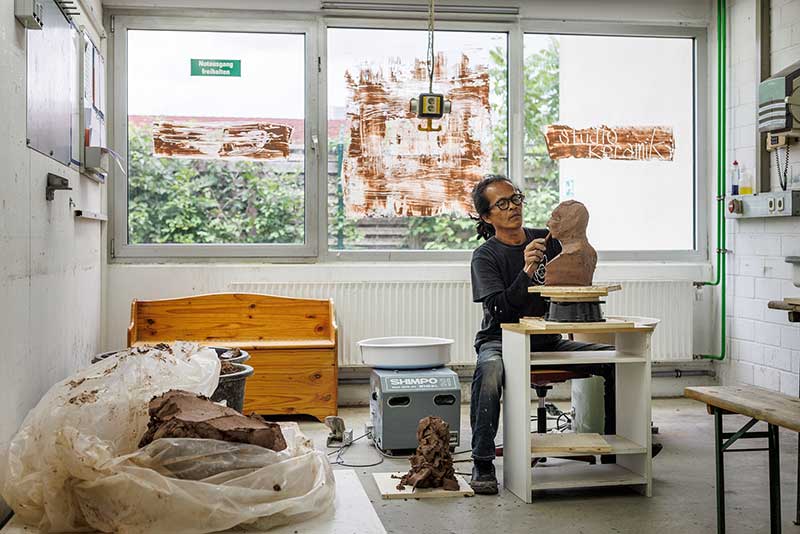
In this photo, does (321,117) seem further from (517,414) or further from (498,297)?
(517,414)

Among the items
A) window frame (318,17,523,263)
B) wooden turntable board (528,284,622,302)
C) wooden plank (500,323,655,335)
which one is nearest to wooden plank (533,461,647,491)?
wooden plank (500,323,655,335)

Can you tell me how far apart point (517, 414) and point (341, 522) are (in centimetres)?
120

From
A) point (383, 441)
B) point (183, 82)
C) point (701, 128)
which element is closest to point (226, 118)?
point (183, 82)

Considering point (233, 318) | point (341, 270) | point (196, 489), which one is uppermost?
point (341, 270)

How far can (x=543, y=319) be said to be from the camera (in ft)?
11.6

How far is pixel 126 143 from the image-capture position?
17.4 ft

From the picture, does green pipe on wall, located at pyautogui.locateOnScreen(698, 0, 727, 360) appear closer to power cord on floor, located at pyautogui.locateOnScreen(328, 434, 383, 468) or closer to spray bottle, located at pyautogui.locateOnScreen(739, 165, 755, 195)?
spray bottle, located at pyautogui.locateOnScreen(739, 165, 755, 195)

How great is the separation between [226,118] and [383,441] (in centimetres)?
239

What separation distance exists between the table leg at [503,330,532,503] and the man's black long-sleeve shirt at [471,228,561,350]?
0.20 meters

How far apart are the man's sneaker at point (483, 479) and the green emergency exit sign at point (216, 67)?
3.03 metres

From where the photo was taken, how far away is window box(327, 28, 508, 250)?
215 inches

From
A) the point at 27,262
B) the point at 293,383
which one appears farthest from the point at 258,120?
the point at 27,262

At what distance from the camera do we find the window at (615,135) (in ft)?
18.6

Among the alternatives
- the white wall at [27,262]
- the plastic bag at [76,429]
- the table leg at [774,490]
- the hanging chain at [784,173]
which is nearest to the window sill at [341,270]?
the hanging chain at [784,173]
